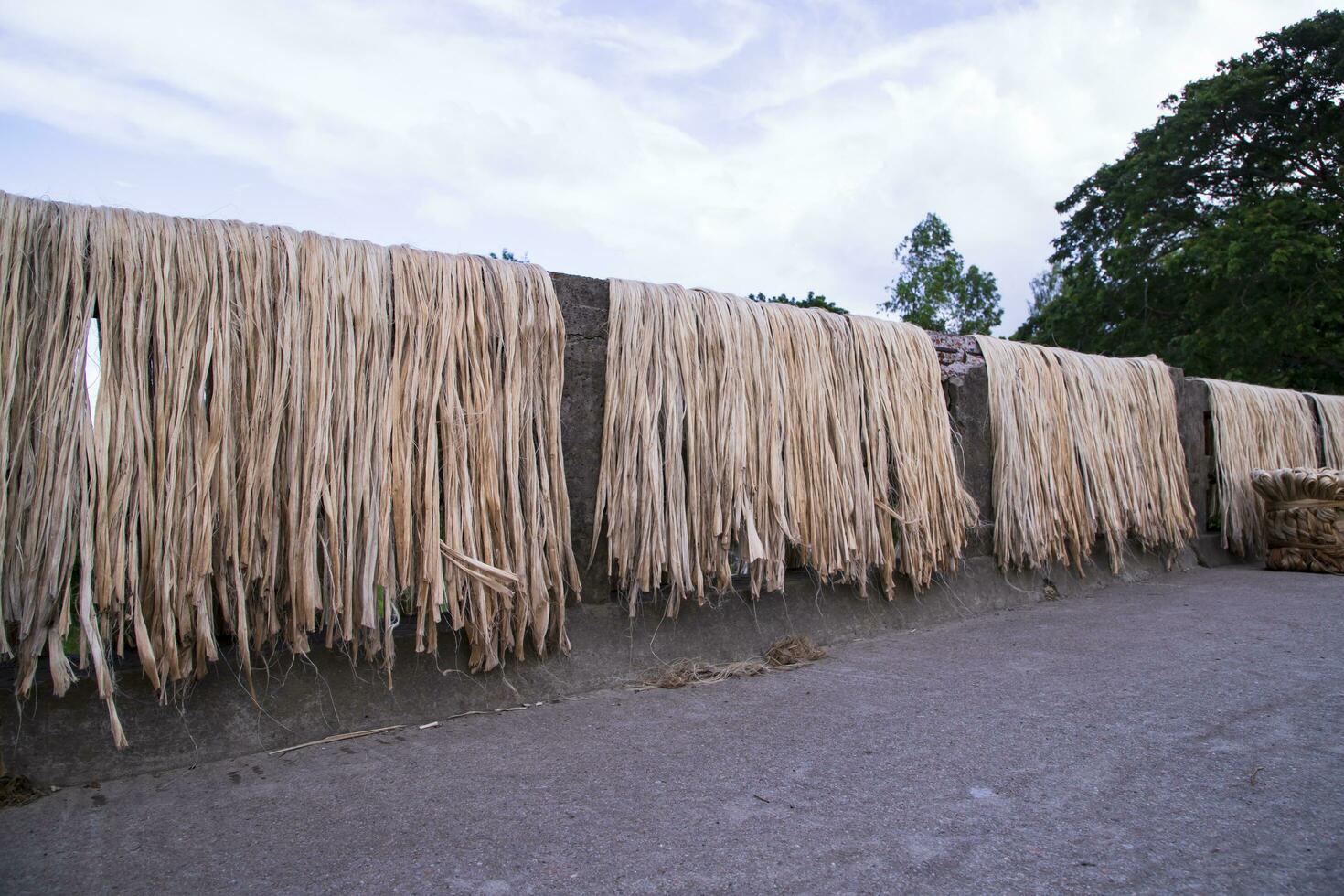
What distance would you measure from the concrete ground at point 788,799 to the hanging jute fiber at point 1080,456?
1238mm

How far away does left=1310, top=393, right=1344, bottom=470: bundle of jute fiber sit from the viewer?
5586mm

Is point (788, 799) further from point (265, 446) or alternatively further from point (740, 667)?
point (265, 446)

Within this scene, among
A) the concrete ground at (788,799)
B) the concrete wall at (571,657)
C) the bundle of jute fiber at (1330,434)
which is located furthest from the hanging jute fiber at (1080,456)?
the bundle of jute fiber at (1330,434)

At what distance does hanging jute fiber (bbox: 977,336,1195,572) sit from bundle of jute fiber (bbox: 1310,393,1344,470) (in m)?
2.02

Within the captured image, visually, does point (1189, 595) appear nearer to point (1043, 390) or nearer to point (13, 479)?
point (1043, 390)

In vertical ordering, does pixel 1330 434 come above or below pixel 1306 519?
above

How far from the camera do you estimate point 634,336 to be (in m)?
2.52

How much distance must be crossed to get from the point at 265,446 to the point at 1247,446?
5.35 m

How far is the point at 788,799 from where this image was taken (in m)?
1.49

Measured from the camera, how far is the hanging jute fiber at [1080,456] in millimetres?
3520

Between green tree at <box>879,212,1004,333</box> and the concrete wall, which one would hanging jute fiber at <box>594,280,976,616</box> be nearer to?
the concrete wall

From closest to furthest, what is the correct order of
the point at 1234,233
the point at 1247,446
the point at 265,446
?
the point at 265,446 < the point at 1247,446 < the point at 1234,233

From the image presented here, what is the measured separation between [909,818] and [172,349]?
1770 mm

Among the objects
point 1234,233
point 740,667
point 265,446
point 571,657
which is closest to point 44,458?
point 265,446
